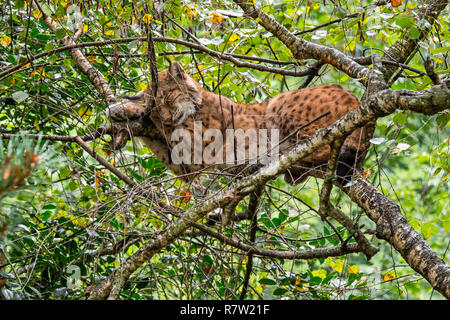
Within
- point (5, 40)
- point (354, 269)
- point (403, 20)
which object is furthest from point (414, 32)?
point (5, 40)

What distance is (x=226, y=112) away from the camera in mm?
5070

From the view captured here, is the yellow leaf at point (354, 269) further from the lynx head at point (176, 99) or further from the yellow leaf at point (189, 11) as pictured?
the yellow leaf at point (189, 11)

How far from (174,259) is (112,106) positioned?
4.60 ft

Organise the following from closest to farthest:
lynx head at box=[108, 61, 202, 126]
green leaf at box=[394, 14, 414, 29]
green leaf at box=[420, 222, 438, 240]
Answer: green leaf at box=[420, 222, 438, 240], green leaf at box=[394, 14, 414, 29], lynx head at box=[108, 61, 202, 126]

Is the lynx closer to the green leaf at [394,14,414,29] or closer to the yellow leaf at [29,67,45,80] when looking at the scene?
the yellow leaf at [29,67,45,80]

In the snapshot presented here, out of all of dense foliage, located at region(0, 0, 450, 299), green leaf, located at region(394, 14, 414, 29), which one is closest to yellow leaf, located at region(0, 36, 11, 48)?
dense foliage, located at region(0, 0, 450, 299)

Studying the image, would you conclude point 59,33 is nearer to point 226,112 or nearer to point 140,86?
point 140,86

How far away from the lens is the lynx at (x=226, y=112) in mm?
4516

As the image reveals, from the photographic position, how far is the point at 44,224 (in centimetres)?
413

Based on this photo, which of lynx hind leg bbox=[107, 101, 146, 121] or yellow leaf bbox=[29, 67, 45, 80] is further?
lynx hind leg bbox=[107, 101, 146, 121]

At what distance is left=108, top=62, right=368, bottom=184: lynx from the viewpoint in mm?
4516
